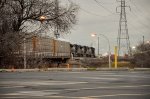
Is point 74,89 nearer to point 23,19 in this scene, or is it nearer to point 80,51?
point 23,19

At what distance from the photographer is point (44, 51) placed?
64375mm

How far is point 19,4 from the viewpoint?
167 ft

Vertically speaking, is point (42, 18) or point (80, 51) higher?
point (42, 18)

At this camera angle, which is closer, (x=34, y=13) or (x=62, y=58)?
(x=34, y=13)

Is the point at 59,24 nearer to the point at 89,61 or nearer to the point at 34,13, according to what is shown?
the point at 34,13

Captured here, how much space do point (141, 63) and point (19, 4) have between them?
82.9 ft

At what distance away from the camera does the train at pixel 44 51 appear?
50341 millimetres

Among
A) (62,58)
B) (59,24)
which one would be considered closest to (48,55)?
(62,58)

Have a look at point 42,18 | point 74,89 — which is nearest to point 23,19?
point 42,18

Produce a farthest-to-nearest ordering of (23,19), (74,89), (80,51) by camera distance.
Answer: (80,51)
(23,19)
(74,89)

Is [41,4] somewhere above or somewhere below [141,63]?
above

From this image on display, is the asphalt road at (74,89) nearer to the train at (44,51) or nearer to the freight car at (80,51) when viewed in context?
the train at (44,51)

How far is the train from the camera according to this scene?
50.3m

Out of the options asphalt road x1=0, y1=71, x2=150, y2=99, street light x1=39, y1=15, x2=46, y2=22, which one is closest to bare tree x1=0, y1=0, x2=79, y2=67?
street light x1=39, y1=15, x2=46, y2=22
